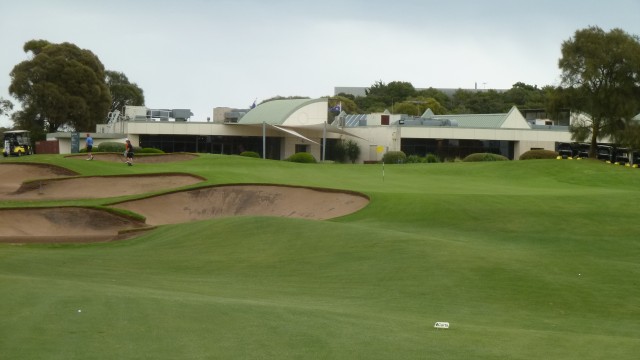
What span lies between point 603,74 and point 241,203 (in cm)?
2899

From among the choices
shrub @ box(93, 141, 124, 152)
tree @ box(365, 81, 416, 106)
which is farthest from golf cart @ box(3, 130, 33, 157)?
tree @ box(365, 81, 416, 106)

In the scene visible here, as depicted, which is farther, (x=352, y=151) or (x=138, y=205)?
(x=352, y=151)

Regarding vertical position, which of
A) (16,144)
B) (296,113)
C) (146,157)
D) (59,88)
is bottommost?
(146,157)

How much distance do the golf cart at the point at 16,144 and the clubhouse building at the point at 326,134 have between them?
10.9 feet

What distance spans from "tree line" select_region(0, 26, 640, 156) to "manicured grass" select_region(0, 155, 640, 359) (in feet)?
76.2

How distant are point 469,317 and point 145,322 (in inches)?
213

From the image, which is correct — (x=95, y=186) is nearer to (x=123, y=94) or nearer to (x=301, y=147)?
(x=301, y=147)

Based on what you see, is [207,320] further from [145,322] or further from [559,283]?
[559,283]

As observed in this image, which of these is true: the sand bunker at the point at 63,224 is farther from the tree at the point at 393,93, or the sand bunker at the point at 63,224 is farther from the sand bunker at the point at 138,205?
the tree at the point at 393,93

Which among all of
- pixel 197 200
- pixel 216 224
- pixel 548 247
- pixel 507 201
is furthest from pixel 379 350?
pixel 197 200

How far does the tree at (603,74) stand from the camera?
2072 inches

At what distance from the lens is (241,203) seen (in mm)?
34750

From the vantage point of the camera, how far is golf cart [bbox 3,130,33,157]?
261 feet

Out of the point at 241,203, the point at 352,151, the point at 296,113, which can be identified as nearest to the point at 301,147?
the point at 296,113
